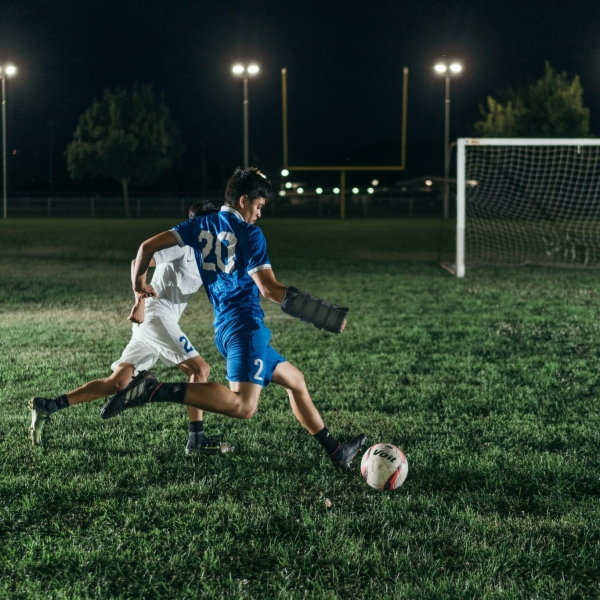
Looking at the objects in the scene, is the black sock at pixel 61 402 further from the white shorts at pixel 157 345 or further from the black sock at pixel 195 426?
the black sock at pixel 195 426

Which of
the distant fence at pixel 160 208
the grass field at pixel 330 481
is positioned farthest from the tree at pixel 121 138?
the grass field at pixel 330 481

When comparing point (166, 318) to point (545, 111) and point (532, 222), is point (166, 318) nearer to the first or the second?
point (532, 222)

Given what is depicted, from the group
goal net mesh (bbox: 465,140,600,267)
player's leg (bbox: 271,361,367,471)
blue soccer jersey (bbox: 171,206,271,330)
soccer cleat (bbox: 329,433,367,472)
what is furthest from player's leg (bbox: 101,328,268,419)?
goal net mesh (bbox: 465,140,600,267)

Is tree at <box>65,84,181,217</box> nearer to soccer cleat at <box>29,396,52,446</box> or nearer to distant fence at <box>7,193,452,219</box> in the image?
distant fence at <box>7,193,452,219</box>

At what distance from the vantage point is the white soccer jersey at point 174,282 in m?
5.25

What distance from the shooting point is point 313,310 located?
4.04 m

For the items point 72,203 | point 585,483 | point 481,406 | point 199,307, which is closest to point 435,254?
point 199,307

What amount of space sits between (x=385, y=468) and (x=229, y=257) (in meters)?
1.49

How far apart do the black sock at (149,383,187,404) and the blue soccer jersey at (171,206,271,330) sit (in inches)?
18.5

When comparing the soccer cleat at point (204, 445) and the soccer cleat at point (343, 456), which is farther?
the soccer cleat at point (204, 445)

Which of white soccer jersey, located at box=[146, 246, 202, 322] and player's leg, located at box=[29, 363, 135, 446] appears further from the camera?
white soccer jersey, located at box=[146, 246, 202, 322]

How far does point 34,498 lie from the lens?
4.10 meters

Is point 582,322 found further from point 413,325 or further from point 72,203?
point 72,203

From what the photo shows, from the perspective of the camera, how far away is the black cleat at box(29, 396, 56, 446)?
16.2 ft
